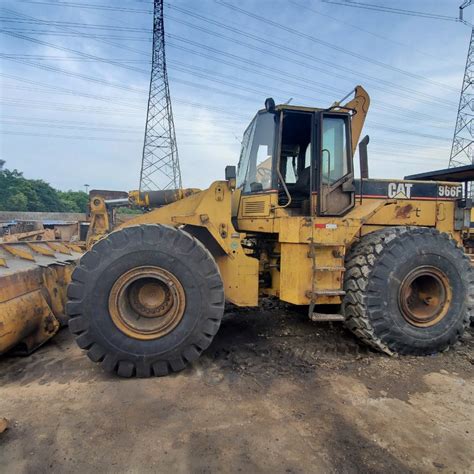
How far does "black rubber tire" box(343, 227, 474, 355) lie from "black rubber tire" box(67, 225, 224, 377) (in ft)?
5.01

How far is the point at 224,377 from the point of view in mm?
3336

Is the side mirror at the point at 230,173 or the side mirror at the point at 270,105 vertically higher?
the side mirror at the point at 270,105

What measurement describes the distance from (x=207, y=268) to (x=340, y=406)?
Result: 1.67 m

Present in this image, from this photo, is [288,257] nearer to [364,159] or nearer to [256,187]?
[256,187]

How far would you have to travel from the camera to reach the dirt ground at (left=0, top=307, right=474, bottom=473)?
87.9 inches

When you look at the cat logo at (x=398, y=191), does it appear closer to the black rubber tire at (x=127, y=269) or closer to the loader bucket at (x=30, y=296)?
the black rubber tire at (x=127, y=269)

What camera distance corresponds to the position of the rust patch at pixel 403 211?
174 inches

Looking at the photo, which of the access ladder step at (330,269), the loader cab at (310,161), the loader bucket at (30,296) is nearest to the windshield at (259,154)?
the loader cab at (310,161)

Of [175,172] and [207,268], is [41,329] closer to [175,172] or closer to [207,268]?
[207,268]

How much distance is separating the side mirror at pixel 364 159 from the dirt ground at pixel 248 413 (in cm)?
219

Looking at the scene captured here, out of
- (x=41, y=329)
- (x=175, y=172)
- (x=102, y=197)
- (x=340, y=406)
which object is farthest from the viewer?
(x=175, y=172)

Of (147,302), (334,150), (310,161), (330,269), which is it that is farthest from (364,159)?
(147,302)

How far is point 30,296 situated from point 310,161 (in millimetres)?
3470

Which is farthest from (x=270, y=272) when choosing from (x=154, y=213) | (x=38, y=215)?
(x=38, y=215)
